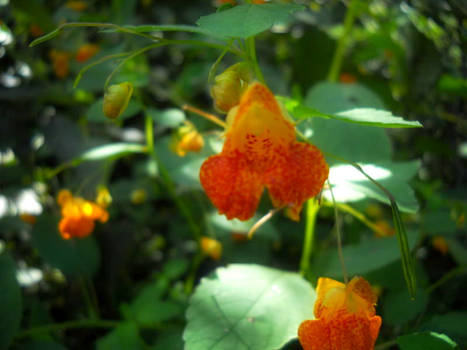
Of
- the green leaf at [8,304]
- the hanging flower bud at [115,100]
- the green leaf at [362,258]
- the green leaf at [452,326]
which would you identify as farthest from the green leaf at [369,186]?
the green leaf at [8,304]

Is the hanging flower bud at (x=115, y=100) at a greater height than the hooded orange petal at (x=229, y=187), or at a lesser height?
greater

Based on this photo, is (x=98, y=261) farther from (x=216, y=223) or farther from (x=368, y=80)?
(x=368, y=80)

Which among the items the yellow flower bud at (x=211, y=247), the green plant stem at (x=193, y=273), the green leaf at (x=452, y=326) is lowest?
the green plant stem at (x=193, y=273)

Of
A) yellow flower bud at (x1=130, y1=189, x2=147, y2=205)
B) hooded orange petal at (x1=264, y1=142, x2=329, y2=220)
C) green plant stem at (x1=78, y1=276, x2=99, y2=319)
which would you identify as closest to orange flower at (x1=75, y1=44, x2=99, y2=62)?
yellow flower bud at (x1=130, y1=189, x2=147, y2=205)

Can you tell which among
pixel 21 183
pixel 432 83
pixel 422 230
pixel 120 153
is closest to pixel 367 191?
pixel 422 230

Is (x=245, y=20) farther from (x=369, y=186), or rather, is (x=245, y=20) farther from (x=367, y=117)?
(x=369, y=186)

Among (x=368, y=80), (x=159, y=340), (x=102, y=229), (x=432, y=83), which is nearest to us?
(x=159, y=340)

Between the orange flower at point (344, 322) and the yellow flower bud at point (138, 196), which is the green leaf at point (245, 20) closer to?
the orange flower at point (344, 322)

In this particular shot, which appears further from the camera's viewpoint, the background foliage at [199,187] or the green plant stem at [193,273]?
the green plant stem at [193,273]
